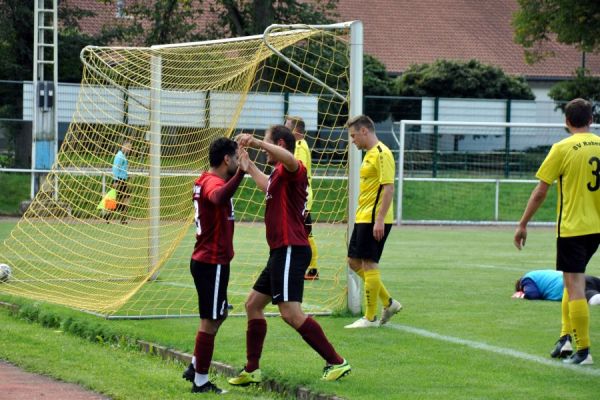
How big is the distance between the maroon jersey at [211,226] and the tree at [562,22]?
27.4 m

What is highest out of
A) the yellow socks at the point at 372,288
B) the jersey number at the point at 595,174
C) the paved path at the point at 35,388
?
the jersey number at the point at 595,174

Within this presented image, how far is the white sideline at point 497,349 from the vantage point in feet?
27.5

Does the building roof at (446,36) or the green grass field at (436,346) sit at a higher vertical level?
the building roof at (446,36)

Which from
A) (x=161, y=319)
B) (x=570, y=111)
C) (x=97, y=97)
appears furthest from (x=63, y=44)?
(x=570, y=111)

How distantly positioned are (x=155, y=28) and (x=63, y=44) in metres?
3.07

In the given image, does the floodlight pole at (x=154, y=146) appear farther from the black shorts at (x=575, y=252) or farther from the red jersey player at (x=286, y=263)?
the black shorts at (x=575, y=252)

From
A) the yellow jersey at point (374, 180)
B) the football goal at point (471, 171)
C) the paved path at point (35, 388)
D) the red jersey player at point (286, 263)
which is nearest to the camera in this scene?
the paved path at point (35, 388)

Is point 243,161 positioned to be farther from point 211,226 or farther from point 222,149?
point 211,226

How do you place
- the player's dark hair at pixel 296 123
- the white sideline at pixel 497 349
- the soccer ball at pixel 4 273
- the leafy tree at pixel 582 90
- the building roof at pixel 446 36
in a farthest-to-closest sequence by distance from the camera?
the building roof at pixel 446 36, the leafy tree at pixel 582 90, the soccer ball at pixel 4 273, the player's dark hair at pixel 296 123, the white sideline at pixel 497 349

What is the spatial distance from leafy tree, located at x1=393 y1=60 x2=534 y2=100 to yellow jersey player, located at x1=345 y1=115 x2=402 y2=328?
30.7 meters

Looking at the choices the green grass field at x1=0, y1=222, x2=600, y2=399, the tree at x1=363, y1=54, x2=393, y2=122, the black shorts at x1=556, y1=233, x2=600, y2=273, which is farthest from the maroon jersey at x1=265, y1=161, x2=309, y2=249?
the tree at x1=363, y1=54, x2=393, y2=122

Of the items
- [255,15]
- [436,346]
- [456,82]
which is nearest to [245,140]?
[436,346]

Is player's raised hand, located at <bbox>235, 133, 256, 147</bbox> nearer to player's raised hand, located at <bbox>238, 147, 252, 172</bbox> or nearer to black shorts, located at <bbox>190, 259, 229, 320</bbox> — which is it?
player's raised hand, located at <bbox>238, 147, 252, 172</bbox>

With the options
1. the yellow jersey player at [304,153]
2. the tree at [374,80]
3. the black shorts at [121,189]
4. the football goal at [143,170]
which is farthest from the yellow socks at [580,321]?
the tree at [374,80]
